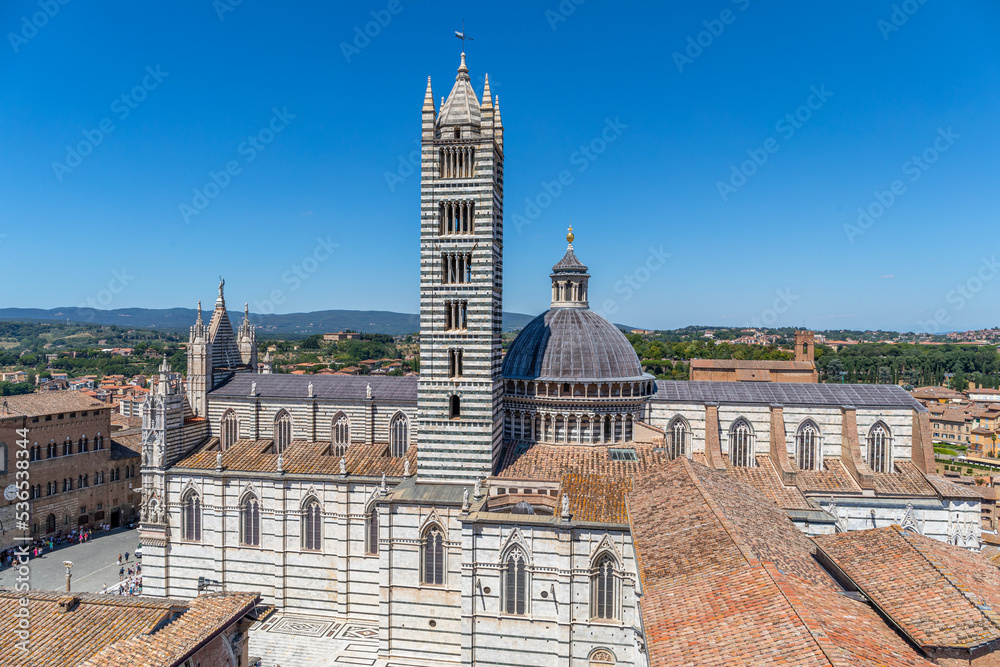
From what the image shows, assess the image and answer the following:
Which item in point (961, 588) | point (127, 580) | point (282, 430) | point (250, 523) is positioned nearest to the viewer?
point (961, 588)

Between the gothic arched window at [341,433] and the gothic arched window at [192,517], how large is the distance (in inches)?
313

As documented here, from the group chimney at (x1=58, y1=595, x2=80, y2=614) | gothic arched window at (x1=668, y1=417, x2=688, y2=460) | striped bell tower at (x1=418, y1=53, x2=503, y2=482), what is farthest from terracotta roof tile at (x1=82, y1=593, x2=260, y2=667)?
gothic arched window at (x1=668, y1=417, x2=688, y2=460)

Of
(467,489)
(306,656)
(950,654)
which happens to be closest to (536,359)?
(467,489)

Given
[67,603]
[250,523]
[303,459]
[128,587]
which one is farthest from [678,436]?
[128,587]

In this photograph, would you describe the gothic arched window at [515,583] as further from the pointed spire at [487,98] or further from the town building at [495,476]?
the pointed spire at [487,98]

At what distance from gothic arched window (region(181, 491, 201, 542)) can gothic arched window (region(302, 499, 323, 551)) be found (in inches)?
250

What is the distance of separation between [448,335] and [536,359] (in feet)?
17.9

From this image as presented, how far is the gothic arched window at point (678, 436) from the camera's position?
3509 cm

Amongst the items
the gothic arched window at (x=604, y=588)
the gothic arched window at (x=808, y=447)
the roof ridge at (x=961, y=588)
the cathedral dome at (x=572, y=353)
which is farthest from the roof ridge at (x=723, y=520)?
the gothic arched window at (x=808, y=447)

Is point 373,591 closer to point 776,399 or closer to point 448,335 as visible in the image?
point 448,335

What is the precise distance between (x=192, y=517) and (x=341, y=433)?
9267 millimetres

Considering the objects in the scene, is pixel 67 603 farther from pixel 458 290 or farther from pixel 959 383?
pixel 959 383

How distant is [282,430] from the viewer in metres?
37.0

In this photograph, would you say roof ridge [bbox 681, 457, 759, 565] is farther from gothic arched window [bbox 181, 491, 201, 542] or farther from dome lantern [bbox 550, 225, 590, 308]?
gothic arched window [bbox 181, 491, 201, 542]
